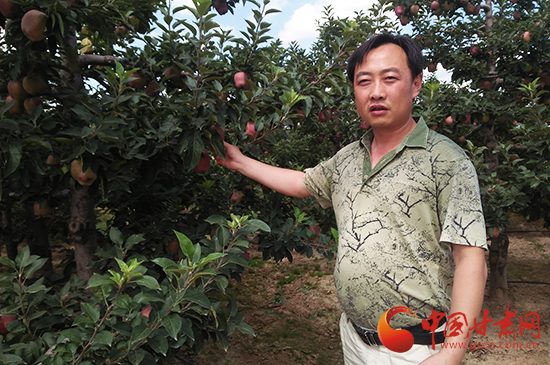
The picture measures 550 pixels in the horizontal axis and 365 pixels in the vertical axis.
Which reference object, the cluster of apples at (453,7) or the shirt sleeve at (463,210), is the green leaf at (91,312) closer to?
the shirt sleeve at (463,210)

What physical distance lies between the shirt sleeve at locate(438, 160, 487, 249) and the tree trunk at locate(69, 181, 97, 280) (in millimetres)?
1668

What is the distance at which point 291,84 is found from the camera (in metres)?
1.91

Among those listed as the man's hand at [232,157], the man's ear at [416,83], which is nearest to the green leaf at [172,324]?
the man's hand at [232,157]

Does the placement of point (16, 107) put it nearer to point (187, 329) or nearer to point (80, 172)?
point (80, 172)

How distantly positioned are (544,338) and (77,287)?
409 cm

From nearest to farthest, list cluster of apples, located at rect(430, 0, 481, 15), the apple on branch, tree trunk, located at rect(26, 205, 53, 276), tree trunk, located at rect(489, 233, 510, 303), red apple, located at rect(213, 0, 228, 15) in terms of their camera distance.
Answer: the apple on branch
red apple, located at rect(213, 0, 228, 15)
tree trunk, located at rect(26, 205, 53, 276)
tree trunk, located at rect(489, 233, 510, 303)
cluster of apples, located at rect(430, 0, 481, 15)

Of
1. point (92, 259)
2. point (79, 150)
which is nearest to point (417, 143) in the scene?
point (79, 150)

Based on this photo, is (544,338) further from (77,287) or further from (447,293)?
(77,287)

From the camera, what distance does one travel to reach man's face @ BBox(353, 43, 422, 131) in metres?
1.17

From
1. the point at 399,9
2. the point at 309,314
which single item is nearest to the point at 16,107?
the point at 309,314

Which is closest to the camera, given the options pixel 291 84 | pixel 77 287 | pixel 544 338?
pixel 77 287

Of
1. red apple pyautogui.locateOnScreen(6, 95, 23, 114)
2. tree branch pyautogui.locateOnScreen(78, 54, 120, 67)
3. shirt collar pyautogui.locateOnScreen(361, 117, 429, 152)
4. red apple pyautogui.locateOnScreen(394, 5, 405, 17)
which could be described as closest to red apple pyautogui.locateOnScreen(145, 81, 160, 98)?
tree branch pyautogui.locateOnScreen(78, 54, 120, 67)

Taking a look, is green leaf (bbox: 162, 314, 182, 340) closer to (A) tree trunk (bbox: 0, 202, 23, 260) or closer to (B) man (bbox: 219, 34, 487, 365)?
(B) man (bbox: 219, 34, 487, 365)

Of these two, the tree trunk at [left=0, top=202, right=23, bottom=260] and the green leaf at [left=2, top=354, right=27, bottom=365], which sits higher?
the tree trunk at [left=0, top=202, right=23, bottom=260]
